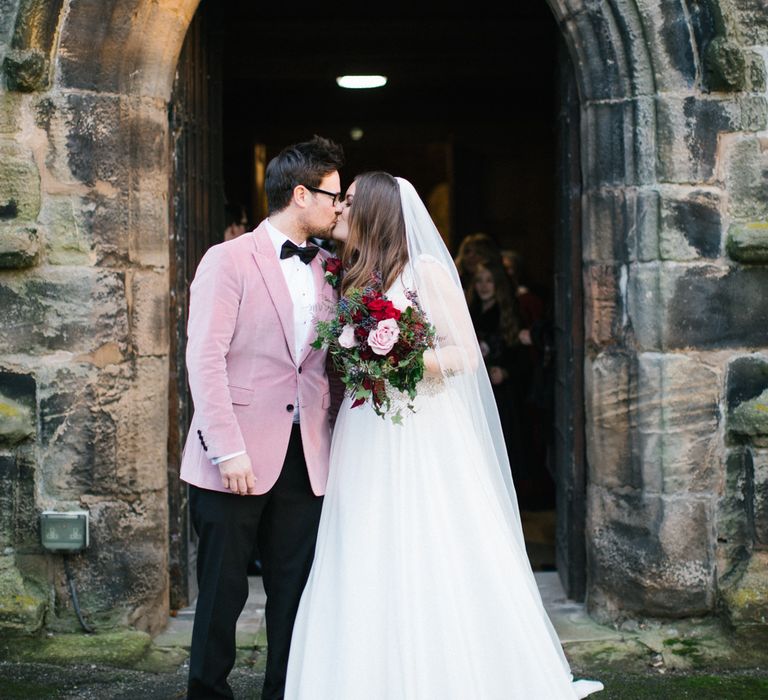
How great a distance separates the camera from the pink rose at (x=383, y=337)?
3.28 metres

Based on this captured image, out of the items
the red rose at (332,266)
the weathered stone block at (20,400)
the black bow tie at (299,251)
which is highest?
the black bow tie at (299,251)

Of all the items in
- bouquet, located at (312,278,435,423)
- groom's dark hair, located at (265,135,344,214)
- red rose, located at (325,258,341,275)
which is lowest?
bouquet, located at (312,278,435,423)

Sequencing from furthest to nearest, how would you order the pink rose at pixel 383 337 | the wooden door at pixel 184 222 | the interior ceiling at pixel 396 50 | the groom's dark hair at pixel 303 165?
the interior ceiling at pixel 396 50 → the wooden door at pixel 184 222 → the groom's dark hair at pixel 303 165 → the pink rose at pixel 383 337

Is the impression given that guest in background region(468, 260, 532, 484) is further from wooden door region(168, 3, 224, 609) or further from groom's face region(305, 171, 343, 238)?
groom's face region(305, 171, 343, 238)

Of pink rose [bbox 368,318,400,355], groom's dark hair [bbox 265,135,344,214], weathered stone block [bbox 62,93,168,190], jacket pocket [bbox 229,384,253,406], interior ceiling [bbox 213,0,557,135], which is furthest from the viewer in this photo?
interior ceiling [bbox 213,0,557,135]

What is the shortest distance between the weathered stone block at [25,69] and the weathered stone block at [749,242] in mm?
2875

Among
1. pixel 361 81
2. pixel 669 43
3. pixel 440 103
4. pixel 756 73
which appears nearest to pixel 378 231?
pixel 669 43

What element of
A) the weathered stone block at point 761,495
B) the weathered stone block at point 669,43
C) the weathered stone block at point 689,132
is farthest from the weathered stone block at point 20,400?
the weathered stone block at point 761,495

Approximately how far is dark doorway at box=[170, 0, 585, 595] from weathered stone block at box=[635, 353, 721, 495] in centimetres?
140

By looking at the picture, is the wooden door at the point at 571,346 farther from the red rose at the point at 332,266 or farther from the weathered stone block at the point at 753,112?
the red rose at the point at 332,266

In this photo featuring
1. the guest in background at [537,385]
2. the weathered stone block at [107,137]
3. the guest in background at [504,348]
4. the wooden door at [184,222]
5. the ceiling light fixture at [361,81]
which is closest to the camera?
the weathered stone block at [107,137]

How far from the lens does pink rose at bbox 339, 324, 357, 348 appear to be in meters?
3.33

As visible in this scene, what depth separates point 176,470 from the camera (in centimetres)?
481

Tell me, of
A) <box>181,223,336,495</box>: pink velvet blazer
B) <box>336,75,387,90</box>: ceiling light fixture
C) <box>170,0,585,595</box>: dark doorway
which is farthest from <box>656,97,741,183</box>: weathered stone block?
<box>336,75,387,90</box>: ceiling light fixture
